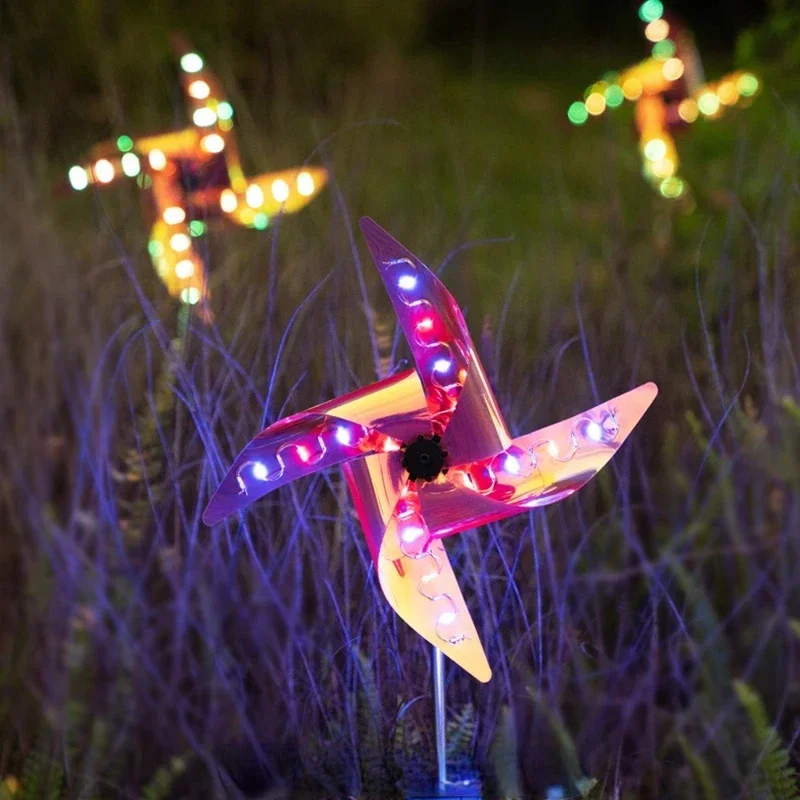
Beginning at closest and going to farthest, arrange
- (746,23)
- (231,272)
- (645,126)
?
(231,272) → (645,126) → (746,23)

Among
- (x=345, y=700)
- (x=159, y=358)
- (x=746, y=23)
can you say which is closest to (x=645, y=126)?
(x=746, y=23)

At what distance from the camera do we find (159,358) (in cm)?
136

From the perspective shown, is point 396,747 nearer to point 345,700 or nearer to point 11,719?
point 345,700

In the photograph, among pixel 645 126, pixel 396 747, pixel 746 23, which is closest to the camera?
pixel 396 747

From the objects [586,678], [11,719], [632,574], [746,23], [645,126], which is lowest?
[586,678]

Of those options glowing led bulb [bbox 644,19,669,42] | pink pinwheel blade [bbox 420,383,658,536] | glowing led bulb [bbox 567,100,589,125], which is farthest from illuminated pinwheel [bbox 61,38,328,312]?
glowing led bulb [bbox 644,19,669,42]

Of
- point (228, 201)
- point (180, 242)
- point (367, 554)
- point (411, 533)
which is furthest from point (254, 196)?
point (411, 533)

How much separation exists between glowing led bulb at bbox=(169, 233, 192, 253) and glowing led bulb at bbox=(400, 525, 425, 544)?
634 mm

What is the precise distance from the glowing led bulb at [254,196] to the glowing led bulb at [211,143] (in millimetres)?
80

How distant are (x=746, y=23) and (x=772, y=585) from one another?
1.58 metres

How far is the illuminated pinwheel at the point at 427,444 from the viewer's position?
87cm

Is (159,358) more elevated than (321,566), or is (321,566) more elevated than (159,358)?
(159,358)

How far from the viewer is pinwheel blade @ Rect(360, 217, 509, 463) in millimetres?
859

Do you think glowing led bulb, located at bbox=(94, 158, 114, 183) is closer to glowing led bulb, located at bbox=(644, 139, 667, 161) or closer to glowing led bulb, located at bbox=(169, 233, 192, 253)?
glowing led bulb, located at bbox=(169, 233, 192, 253)
